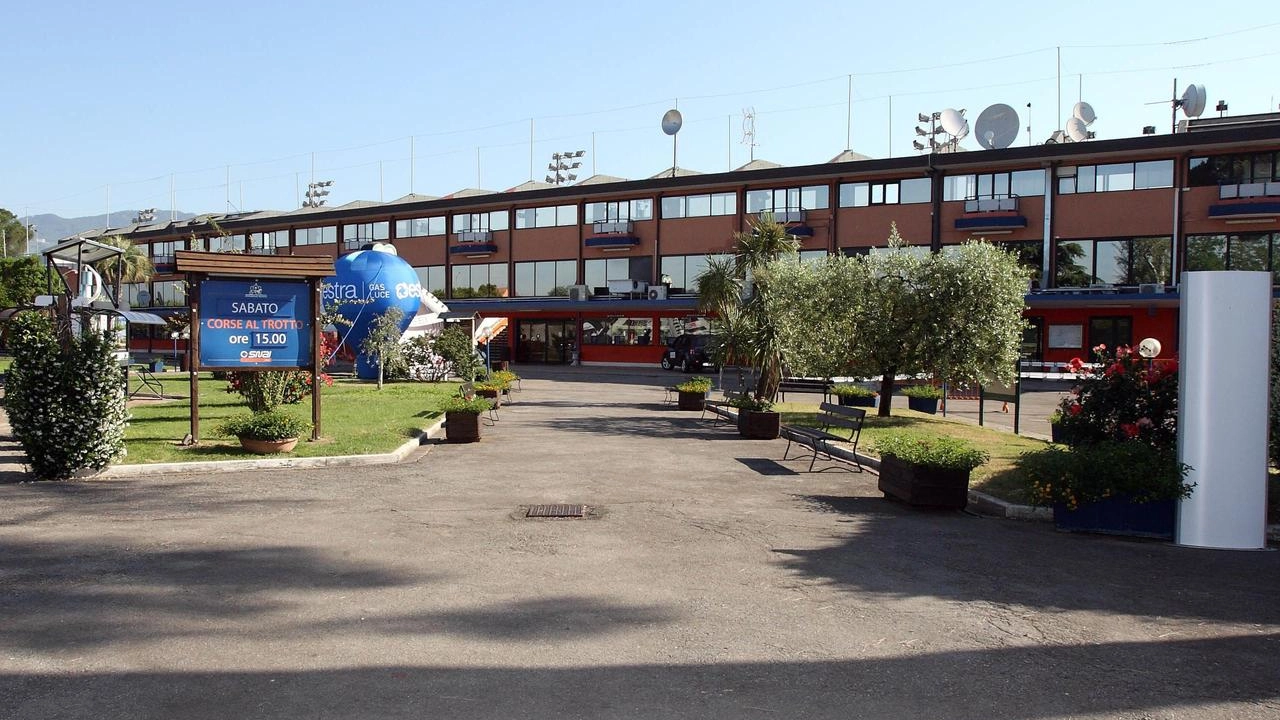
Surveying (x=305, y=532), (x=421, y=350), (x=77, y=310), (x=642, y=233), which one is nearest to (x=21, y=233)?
(x=642, y=233)

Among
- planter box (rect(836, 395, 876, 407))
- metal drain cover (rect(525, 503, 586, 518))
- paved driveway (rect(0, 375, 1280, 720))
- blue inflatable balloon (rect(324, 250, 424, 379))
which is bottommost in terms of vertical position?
paved driveway (rect(0, 375, 1280, 720))

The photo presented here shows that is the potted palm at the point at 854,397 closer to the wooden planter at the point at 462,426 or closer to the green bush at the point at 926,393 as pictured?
the green bush at the point at 926,393

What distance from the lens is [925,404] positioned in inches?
898

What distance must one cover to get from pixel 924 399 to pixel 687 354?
2330 cm

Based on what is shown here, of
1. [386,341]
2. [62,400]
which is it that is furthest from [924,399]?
[62,400]

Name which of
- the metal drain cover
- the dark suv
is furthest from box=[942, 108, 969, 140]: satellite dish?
the metal drain cover

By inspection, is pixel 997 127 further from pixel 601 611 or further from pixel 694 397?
pixel 601 611

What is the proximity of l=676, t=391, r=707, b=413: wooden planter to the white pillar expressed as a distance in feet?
51.5

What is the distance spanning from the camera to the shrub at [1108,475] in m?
9.20

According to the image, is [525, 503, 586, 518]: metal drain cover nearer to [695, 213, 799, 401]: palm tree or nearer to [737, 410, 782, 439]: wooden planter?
[737, 410, 782, 439]: wooden planter

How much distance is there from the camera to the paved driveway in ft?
15.9

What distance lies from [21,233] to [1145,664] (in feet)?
490

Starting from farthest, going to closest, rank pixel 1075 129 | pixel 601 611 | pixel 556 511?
pixel 1075 129 < pixel 556 511 < pixel 601 611

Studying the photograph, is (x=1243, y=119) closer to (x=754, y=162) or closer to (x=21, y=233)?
(x=754, y=162)
